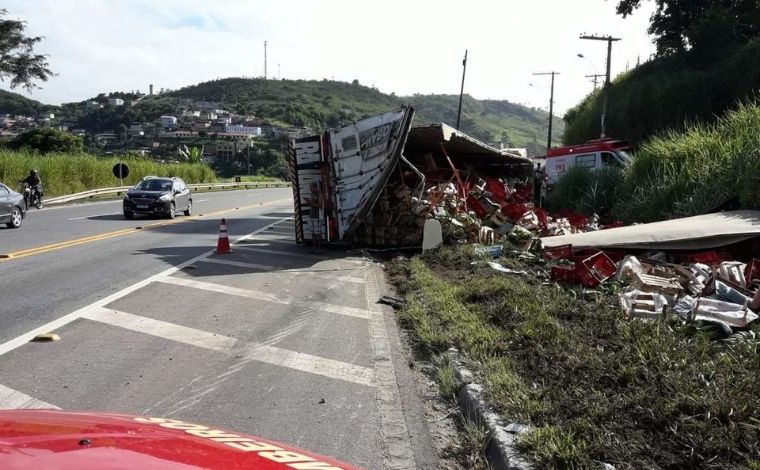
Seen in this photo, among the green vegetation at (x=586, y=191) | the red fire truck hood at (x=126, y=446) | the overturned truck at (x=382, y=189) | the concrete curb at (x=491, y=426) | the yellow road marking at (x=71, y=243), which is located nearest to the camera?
the red fire truck hood at (x=126, y=446)

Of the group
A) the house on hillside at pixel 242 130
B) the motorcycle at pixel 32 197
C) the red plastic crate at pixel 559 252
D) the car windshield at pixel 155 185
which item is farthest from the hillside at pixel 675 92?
the house on hillside at pixel 242 130

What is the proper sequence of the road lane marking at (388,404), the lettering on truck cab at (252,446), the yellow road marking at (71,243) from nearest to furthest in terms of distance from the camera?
the lettering on truck cab at (252,446) < the road lane marking at (388,404) < the yellow road marking at (71,243)

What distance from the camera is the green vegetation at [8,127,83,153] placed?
49562 mm

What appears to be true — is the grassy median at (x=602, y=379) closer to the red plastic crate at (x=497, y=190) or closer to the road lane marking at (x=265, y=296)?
the road lane marking at (x=265, y=296)

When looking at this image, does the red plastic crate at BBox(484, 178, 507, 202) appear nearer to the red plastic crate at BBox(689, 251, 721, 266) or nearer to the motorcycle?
the red plastic crate at BBox(689, 251, 721, 266)

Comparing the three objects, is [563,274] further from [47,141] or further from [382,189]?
[47,141]

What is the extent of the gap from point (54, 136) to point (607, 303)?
172 ft

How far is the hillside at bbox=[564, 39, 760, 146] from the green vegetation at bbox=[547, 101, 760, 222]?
43.8ft

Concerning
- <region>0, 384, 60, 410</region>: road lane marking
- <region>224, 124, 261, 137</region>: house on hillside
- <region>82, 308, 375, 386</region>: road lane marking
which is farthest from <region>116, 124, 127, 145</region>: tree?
<region>0, 384, 60, 410</region>: road lane marking

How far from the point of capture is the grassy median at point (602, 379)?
149 inches

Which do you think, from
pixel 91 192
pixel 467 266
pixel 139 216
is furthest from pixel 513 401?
pixel 91 192

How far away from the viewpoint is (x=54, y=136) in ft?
167

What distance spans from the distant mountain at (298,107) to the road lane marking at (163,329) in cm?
9057

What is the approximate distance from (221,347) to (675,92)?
32168mm
